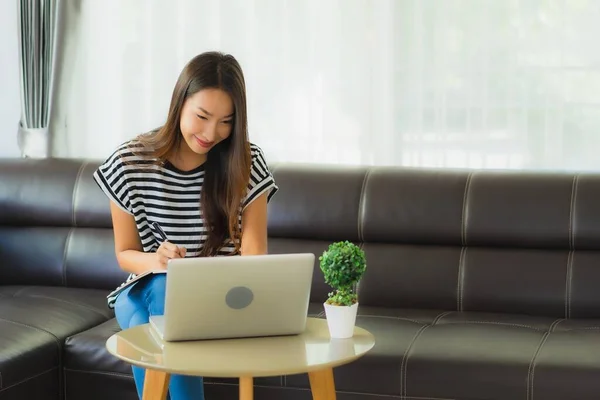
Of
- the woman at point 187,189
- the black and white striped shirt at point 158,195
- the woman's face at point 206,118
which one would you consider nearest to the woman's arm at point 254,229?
the woman at point 187,189

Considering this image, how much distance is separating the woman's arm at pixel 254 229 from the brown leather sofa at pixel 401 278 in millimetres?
422

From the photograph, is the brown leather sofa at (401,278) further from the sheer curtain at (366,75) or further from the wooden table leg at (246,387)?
the wooden table leg at (246,387)

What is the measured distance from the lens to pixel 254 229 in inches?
102

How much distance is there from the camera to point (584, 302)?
10.1 ft

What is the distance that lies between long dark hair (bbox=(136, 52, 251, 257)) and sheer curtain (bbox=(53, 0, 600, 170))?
116 cm

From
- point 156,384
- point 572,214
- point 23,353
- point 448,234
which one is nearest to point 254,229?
point 156,384

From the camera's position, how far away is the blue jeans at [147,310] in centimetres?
233

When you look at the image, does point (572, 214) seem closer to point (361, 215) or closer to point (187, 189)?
point (361, 215)

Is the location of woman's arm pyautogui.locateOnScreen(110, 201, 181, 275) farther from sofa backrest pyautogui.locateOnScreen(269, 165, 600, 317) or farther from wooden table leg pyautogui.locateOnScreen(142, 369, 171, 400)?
sofa backrest pyautogui.locateOnScreen(269, 165, 600, 317)

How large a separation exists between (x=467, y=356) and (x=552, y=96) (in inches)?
47.2

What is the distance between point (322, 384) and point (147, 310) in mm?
536

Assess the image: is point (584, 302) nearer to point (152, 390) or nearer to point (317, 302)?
point (317, 302)

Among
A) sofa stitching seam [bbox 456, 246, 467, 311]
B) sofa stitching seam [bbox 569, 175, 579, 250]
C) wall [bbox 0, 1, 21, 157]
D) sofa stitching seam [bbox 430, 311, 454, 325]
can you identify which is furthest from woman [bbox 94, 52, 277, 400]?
wall [bbox 0, 1, 21, 157]

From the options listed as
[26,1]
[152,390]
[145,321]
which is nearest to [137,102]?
[26,1]
